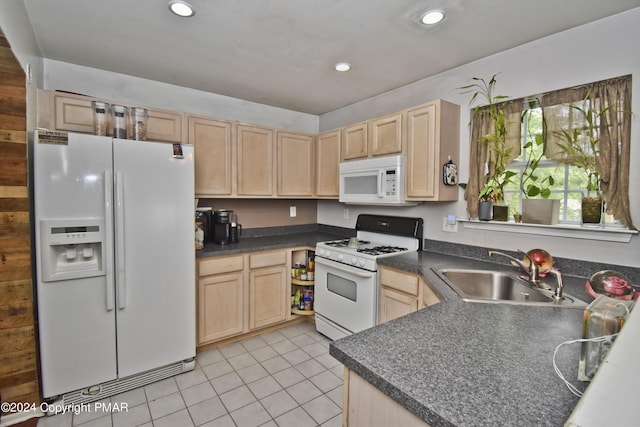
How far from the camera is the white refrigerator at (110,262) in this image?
5.84ft

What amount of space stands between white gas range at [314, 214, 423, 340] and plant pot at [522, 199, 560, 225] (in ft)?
2.66

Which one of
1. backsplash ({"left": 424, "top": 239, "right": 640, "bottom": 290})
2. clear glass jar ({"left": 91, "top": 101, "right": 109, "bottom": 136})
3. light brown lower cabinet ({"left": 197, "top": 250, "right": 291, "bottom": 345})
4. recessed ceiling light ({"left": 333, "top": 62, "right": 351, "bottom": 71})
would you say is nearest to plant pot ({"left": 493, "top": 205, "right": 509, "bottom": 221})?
backsplash ({"left": 424, "top": 239, "right": 640, "bottom": 290})

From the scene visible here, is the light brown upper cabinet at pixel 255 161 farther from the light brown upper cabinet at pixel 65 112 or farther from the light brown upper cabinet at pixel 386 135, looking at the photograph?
the light brown upper cabinet at pixel 386 135

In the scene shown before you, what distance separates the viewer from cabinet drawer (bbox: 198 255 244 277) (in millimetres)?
2488

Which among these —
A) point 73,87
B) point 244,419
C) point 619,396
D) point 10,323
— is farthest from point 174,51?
point 619,396

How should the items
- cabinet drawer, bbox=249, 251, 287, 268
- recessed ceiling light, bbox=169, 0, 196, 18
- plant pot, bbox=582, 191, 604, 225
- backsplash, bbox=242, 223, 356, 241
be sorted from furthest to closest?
backsplash, bbox=242, 223, 356, 241, cabinet drawer, bbox=249, 251, 287, 268, plant pot, bbox=582, 191, 604, 225, recessed ceiling light, bbox=169, 0, 196, 18

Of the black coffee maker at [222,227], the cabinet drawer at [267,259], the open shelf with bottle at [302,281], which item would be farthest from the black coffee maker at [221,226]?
the open shelf with bottle at [302,281]

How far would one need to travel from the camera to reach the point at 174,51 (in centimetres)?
218

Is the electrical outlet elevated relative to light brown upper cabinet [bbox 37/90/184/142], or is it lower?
lower

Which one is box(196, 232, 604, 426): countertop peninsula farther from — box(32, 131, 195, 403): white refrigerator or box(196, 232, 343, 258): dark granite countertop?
box(196, 232, 343, 258): dark granite countertop

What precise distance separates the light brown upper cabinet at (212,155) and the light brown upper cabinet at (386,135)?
134 centimetres

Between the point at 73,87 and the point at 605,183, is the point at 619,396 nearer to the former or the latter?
the point at 605,183

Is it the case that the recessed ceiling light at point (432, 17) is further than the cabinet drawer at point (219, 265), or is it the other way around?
the cabinet drawer at point (219, 265)

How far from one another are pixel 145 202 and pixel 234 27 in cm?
127
